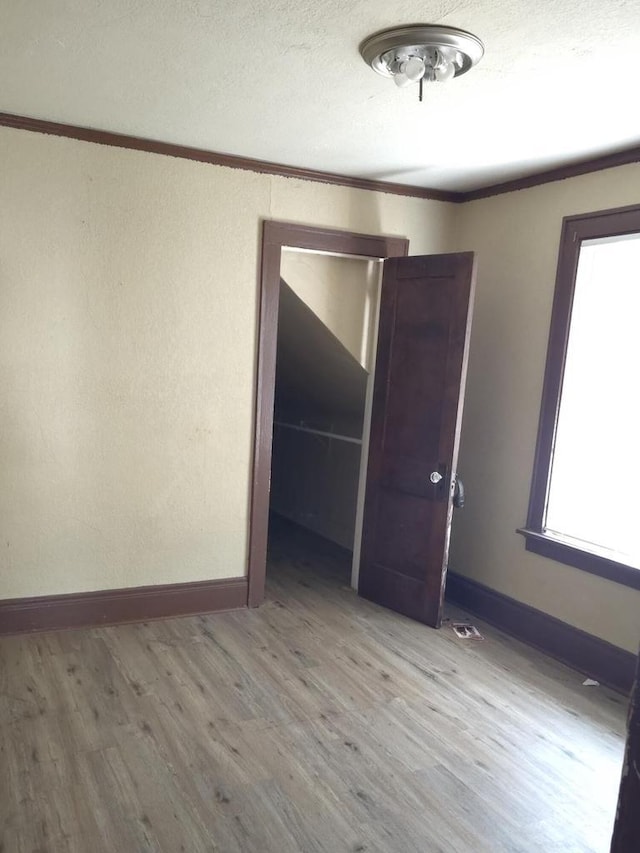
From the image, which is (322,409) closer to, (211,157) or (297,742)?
(211,157)

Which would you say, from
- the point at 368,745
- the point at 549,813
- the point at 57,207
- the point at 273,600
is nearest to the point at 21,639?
the point at 273,600

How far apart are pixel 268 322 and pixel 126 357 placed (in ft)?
2.51

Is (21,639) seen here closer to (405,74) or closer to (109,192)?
(109,192)

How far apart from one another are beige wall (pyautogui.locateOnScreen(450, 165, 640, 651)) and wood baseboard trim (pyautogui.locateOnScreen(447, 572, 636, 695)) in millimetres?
47

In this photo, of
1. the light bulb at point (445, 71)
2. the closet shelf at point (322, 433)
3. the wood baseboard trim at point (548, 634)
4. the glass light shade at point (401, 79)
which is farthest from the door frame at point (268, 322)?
the light bulb at point (445, 71)

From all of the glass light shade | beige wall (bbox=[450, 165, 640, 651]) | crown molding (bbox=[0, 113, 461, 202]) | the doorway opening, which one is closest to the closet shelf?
the doorway opening

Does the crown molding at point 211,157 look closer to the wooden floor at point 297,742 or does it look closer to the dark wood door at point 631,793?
the wooden floor at point 297,742

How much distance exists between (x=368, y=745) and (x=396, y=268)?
2.39m

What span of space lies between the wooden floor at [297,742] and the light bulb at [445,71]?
2.32 meters

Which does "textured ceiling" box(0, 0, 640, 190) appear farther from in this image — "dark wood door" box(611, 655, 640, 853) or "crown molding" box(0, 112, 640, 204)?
"dark wood door" box(611, 655, 640, 853)

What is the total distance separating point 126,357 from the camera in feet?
10.5

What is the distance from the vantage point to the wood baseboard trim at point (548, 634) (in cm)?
296

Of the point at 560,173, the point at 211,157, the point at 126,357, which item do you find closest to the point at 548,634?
the point at 560,173

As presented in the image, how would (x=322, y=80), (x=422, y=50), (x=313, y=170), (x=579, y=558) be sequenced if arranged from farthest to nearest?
1. (x=313, y=170)
2. (x=579, y=558)
3. (x=322, y=80)
4. (x=422, y=50)
